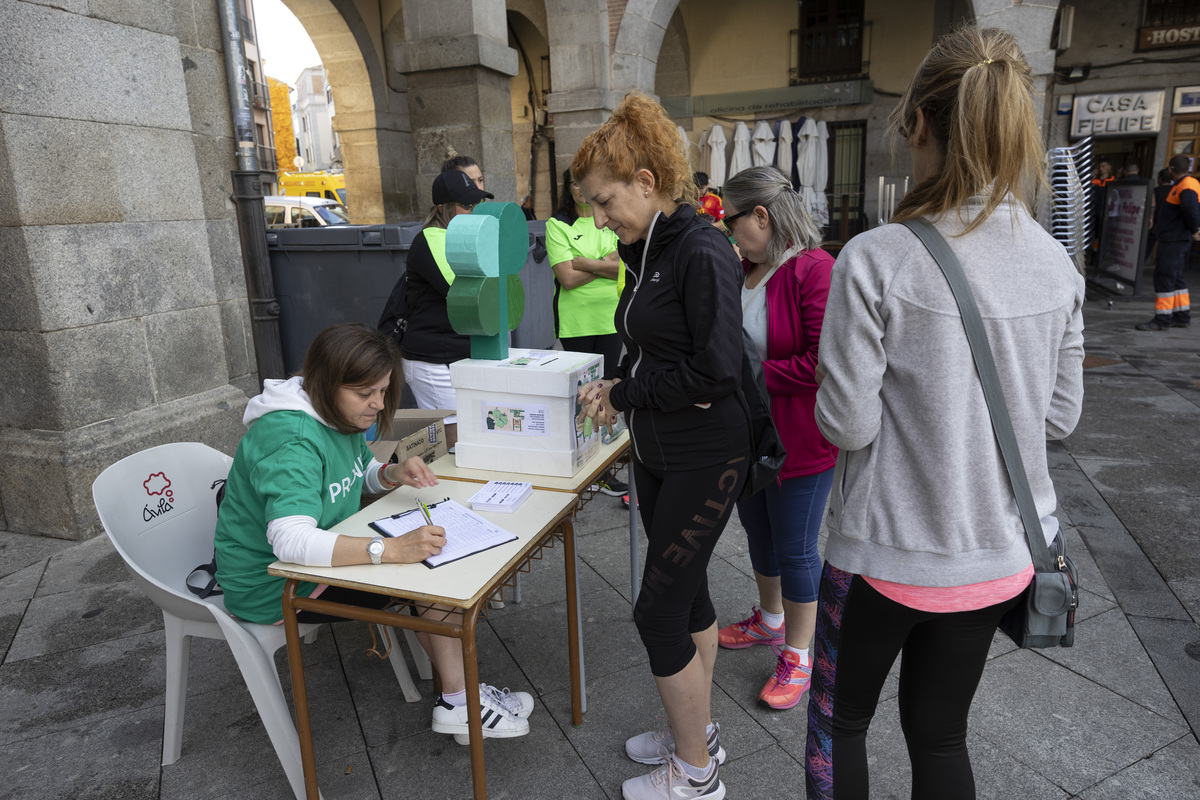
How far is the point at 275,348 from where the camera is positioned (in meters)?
5.24

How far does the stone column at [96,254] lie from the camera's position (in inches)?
140

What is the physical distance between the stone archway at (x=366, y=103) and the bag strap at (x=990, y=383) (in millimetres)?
12496

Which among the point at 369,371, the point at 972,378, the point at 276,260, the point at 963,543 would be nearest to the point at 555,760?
the point at 369,371

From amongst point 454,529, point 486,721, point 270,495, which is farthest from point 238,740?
point 454,529

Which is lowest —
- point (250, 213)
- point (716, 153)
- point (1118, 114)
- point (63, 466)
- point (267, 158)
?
point (63, 466)

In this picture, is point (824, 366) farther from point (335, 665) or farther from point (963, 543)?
point (335, 665)

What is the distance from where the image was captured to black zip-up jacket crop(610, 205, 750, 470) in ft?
6.14

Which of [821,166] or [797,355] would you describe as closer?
[797,355]

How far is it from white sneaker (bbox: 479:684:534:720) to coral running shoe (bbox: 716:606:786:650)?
0.81m

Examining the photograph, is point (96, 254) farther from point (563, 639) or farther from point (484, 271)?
point (563, 639)

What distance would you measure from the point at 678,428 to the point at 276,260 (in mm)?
4425

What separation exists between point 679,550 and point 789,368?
0.77 meters

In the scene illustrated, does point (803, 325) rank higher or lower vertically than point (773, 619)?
higher

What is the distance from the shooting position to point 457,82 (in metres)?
6.12
